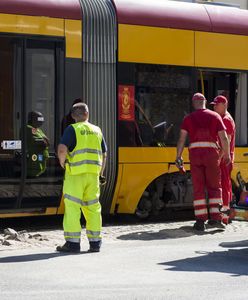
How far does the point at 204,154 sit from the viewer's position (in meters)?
9.70

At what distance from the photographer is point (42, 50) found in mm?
9430

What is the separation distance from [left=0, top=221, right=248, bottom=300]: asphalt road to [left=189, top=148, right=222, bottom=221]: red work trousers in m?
0.38

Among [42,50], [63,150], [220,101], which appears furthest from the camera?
[220,101]

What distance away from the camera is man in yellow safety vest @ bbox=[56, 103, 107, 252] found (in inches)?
311

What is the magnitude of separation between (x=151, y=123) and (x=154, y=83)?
58 centimetres

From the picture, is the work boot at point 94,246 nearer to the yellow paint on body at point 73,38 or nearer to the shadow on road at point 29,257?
the shadow on road at point 29,257

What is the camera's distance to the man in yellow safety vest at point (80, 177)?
7.91 m

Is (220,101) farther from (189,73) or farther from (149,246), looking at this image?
(149,246)

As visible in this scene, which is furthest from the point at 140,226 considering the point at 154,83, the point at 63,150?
the point at 63,150

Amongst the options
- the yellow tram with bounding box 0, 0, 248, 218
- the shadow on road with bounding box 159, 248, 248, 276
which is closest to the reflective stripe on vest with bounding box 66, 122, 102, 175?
the shadow on road with bounding box 159, 248, 248, 276

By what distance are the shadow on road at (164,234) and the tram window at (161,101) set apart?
134cm

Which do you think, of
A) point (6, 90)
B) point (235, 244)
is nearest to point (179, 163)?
point (235, 244)

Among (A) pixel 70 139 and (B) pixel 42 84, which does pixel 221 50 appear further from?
(A) pixel 70 139

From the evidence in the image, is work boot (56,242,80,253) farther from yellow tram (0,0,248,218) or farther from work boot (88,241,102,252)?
yellow tram (0,0,248,218)
